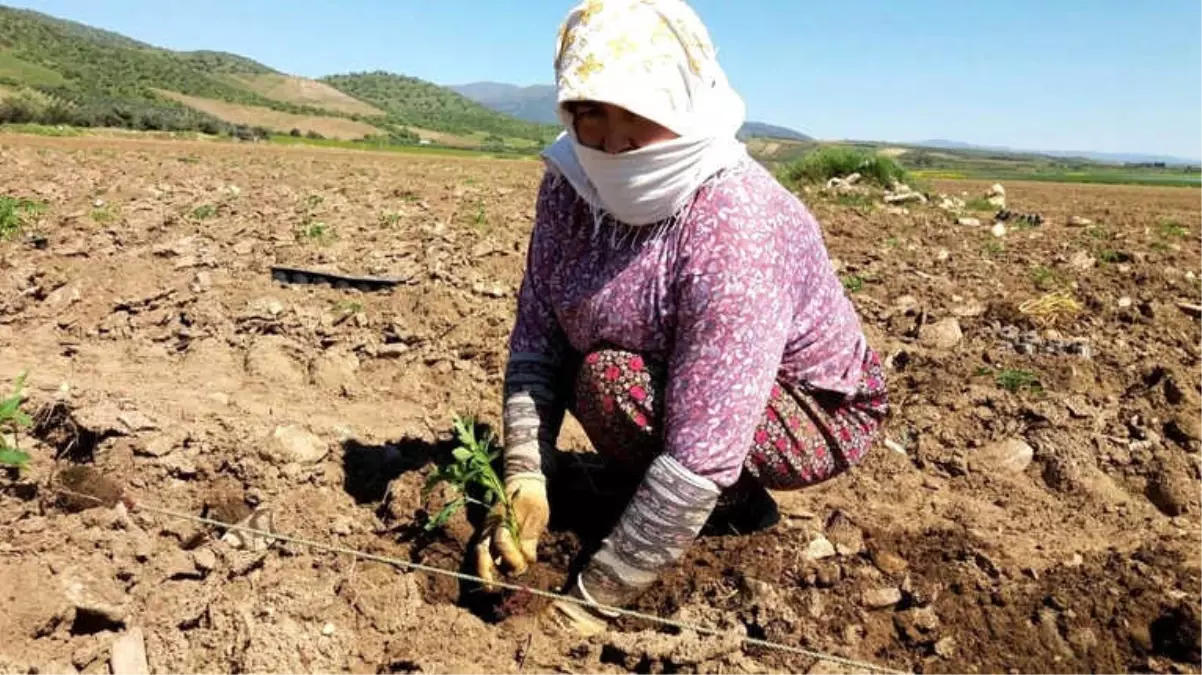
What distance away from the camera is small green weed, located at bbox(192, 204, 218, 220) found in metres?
5.94

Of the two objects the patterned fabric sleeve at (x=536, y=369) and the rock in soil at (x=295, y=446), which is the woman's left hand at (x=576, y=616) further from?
the rock in soil at (x=295, y=446)

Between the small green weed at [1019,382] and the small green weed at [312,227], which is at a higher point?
the small green weed at [312,227]

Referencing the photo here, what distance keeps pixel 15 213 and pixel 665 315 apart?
5.12m

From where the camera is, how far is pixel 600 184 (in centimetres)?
208

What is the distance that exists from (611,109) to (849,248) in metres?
4.74

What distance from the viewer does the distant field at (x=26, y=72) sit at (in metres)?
50.6

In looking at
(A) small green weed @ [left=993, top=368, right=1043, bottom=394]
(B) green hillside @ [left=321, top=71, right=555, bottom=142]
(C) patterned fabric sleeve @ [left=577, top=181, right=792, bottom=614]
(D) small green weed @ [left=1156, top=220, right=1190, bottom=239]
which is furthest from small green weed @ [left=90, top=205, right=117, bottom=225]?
(B) green hillside @ [left=321, top=71, right=555, bottom=142]

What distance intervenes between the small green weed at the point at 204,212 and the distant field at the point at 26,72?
52.1 m

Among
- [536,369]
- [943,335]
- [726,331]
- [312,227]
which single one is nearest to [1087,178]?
[943,335]

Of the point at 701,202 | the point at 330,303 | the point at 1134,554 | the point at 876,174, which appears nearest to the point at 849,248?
the point at 330,303

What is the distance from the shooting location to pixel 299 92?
99.2 meters

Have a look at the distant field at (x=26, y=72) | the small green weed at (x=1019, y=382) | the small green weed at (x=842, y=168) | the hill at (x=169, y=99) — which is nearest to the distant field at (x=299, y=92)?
the hill at (x=169, y=99)

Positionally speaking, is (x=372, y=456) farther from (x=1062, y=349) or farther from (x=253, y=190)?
(x=253, y=190)

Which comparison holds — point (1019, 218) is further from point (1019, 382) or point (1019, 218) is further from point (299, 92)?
point (299, 92)
